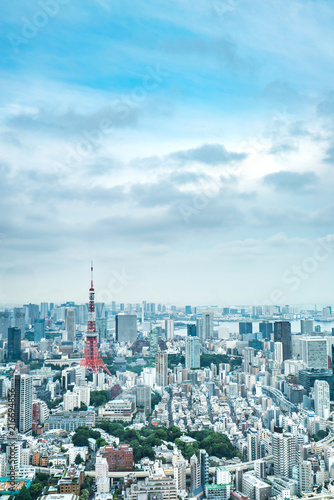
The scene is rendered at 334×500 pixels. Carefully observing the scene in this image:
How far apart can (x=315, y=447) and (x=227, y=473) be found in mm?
1224

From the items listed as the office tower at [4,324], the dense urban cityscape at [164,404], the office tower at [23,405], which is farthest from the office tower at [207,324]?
the office tower at [23,405]

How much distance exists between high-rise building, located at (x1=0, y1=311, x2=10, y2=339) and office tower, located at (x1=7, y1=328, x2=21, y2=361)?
0.43 feet

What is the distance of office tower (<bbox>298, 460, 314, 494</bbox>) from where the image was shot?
170 inches

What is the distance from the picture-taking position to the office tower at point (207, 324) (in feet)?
47.8

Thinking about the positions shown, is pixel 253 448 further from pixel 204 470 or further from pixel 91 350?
pixel 91 350

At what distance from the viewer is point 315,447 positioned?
5.08 m

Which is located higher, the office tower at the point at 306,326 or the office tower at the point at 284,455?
the office tower at the point at 306,326

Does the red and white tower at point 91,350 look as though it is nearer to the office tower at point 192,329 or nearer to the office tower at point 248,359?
the office tower at point 248,359

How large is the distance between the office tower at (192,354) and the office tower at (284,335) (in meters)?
1.89

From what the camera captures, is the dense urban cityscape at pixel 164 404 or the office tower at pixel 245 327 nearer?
the dense urban cityscape at pixel 164 404

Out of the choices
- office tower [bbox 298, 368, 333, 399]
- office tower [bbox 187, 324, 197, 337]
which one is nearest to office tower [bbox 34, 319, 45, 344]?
office tower [bbox 187, 324, 197, 337]

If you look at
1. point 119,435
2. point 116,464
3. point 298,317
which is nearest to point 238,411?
point 119,435

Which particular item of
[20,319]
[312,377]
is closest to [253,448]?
[312,377]

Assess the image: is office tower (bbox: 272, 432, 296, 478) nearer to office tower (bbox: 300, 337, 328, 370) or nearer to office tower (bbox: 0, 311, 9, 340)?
office tower (bbox: 300, 337, 328, 370)
